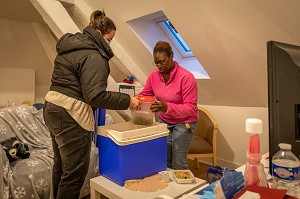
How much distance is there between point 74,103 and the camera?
4.17 ft

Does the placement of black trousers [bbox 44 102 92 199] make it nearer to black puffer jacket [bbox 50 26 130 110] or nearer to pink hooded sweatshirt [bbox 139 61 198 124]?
black puffer jacket [bbox 50 26 130 110]

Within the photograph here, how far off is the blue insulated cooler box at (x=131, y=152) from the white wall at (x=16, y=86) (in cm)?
240

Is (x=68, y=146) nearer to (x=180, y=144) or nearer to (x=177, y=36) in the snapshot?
(x=180, y=144)

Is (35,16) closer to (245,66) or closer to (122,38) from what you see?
(122,38)

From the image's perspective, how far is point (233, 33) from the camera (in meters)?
2.01

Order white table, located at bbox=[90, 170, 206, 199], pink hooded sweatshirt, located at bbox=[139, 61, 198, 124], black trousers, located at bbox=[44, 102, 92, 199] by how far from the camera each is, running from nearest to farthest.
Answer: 1. white table, located at bbox=[90, 170, 206, 199]
2. black trousers, located at bbox=[44, 102, 92, 199]
3. pink hooded sweatshirt, located at bbox=[139, 61, 198, 124]

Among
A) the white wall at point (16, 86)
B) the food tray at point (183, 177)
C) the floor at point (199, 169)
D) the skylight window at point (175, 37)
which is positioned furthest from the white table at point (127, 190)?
the white wall at point (16, 86)

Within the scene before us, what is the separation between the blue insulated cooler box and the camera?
1.13 meters

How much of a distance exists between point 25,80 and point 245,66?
280 cm

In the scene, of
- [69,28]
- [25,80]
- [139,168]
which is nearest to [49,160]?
[139,168]

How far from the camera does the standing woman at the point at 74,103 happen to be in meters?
1.24

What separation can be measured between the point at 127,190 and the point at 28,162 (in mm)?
1274

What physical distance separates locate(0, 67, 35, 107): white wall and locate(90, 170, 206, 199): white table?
2.48 meters

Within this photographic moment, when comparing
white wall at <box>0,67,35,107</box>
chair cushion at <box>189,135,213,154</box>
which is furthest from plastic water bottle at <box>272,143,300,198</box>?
white wall at <box>0,67,35,107</box>
